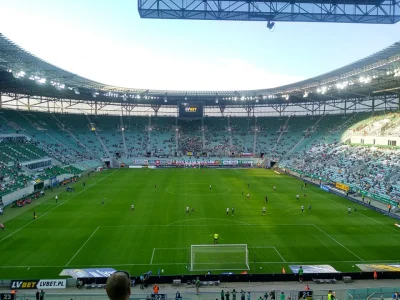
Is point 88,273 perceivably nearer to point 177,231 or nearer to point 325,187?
point 177,231

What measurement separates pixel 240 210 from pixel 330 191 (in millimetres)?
18427

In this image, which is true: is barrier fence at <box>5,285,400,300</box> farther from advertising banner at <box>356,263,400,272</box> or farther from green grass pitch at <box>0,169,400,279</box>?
advertising banner at <box>356,263,400,272</box>

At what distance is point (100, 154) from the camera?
78688 millimetres

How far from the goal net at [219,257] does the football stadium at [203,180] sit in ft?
0.42

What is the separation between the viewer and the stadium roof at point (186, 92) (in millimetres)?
44562

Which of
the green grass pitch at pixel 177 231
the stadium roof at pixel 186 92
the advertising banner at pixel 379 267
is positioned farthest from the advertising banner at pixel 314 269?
the stadium roof at pixel 186 92

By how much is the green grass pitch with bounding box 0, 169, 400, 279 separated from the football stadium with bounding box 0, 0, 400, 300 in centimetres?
17

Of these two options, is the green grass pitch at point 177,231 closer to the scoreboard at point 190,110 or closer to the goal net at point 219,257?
the goal net at point 219,257

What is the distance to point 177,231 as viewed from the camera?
1156 inches

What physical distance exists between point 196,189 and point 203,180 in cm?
869

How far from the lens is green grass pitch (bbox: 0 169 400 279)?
23.1 metres

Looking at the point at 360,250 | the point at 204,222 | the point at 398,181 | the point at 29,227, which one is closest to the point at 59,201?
the point at 29,227

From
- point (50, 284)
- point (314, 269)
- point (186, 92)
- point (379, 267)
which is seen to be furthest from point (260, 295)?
point (186, 92)

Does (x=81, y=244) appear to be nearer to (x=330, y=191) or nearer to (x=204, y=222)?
(x=204, y=222)
